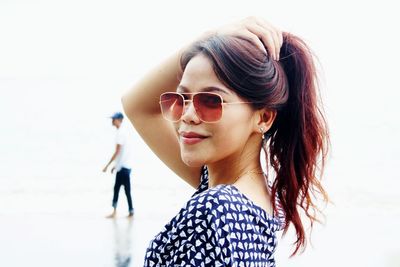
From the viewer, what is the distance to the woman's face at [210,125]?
1131mm

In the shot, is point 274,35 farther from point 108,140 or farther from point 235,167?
point 108,140

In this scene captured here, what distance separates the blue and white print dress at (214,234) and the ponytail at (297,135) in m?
0.22

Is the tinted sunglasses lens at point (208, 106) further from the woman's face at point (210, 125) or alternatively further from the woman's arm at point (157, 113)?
the woman's arm at point (157, 113)

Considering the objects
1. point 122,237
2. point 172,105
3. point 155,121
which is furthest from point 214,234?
point 122,237

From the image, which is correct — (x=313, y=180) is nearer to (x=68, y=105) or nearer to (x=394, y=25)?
(x=68, y=105)

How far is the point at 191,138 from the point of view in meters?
1.17

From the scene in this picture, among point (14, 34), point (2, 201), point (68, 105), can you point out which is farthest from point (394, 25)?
point (2, 201)

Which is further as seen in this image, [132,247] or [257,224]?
[132,247]

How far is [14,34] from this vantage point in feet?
181

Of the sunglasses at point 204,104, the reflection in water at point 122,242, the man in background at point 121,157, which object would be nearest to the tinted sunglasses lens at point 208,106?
the sunglasses at point 204,104

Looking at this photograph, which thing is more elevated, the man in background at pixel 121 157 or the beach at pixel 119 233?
the man in background at pixel 121 157

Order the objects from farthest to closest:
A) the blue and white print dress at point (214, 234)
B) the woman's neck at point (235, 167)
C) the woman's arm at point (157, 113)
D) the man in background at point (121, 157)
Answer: the man in background at point (121, 157), the woman's arm at point (157, 113), the woman's neck at point (235, 167), the blue and white print dress at point (214, 234)

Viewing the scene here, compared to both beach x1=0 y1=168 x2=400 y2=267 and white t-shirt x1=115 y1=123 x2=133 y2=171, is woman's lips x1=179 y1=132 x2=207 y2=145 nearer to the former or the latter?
beach x1=0 y1=168 x2=400 y2=267

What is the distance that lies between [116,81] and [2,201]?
32291 mm
